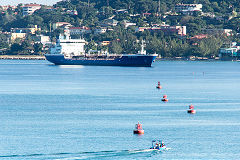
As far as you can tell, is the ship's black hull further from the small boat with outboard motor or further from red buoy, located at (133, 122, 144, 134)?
the small boat with outboard motor

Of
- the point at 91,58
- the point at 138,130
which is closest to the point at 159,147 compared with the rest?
the point at 138,130

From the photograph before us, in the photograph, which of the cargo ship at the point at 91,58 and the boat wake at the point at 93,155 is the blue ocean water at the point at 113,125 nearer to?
the boat wake at the point at 93,155

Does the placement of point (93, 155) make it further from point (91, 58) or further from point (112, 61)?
point (91, 58)

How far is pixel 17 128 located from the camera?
1954 inches

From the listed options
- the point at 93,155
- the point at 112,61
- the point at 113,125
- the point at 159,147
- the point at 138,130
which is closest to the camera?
the point at 93,155

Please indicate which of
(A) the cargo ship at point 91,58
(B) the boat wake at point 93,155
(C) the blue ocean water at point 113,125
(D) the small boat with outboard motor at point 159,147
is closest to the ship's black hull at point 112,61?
(A) the cargo ship at point 91,58

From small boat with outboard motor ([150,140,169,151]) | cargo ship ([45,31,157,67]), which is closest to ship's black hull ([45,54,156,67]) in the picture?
cargo ship ([45,31,157,67])

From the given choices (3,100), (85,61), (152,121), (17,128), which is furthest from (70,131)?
(85,61)

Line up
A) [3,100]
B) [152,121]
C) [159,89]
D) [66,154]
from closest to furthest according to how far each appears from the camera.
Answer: [66,154] → [152,121] → [3,100] → [159,89]

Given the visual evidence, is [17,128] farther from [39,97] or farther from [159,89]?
[159,89]

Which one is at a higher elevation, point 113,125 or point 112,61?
point 113,125

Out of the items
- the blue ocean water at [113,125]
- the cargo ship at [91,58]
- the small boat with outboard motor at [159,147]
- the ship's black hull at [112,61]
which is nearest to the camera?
the blue ocean water at [113,125]

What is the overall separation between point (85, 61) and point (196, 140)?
147331mm

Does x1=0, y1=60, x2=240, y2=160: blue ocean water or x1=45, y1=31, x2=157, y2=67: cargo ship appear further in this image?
x1=45, y1=31, x2=157, y2=67: cargo ship
